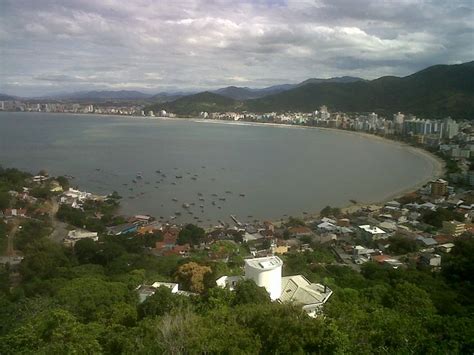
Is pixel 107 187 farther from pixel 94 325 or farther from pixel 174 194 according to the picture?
pixel 94 325

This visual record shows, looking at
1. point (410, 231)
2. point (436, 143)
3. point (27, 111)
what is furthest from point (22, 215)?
point (27, 111)

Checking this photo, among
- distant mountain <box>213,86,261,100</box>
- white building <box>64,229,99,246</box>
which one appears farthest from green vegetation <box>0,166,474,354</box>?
distant mountain <box>213,86,261,100</box>

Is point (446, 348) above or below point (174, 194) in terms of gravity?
above

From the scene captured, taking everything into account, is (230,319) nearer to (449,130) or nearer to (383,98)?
(449,130)

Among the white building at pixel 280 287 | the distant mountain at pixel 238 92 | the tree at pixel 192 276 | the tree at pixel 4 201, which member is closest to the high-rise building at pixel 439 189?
the white building at pixel 280 287

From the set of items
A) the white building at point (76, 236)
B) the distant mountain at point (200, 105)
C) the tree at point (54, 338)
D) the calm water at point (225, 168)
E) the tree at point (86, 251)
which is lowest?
the calm water at point (225, 168)

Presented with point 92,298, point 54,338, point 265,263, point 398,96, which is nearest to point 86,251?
point 92,298

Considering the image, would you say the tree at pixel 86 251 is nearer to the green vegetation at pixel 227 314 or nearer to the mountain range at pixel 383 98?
the green vegetation at pixel 227 314

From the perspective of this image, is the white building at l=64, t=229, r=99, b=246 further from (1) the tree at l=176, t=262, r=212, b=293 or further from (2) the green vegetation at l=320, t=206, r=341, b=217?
(2) the green vegetation at l=320, t=206, r=341, b=217
